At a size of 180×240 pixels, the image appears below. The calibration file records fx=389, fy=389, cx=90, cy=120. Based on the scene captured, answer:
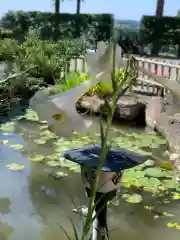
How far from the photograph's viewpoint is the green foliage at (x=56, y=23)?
16.7 m

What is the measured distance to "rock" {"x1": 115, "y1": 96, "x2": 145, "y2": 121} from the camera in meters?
5.91

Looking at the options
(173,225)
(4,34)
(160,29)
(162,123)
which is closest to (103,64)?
(173,225)

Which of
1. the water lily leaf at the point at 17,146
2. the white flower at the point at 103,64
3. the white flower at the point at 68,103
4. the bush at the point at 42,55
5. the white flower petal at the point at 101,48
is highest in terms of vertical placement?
the white flower petal at the point at 101,48

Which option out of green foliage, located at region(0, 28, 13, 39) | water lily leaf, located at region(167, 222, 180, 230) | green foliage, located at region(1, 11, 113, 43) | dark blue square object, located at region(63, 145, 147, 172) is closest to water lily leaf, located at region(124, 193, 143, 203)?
water lily leaf, located at region(167, 222, 180, 230)

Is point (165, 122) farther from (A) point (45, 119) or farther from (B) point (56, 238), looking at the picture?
(A) point (45, 119)

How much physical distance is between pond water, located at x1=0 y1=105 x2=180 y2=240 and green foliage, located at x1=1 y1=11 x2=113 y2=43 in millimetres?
12706

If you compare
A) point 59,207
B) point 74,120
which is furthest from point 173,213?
point 74,120

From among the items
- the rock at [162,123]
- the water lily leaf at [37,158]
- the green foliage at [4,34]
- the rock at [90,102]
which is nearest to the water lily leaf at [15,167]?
the water lily leaf at [37,158]

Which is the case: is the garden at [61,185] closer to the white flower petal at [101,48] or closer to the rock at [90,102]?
the white flower petal at [101,48]

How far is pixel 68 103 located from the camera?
3.34 ft

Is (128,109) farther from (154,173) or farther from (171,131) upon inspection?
(154,173)

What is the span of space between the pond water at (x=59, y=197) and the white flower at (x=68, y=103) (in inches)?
64.9

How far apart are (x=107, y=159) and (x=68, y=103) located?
0.44 meters

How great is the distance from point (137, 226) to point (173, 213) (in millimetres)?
358
